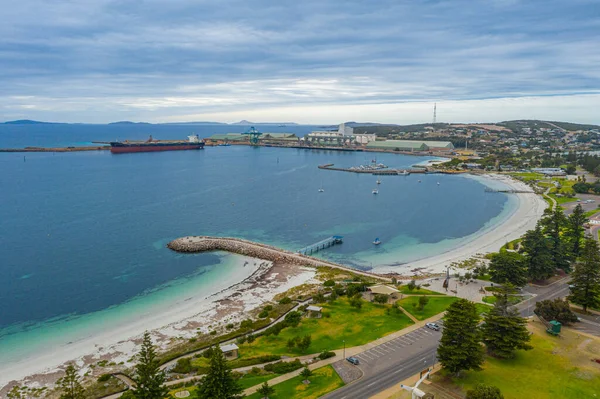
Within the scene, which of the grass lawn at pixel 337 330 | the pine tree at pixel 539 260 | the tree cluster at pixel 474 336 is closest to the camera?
the tree cluster at pixel 474 336

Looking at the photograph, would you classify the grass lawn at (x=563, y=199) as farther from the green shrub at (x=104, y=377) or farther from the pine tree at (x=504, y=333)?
the green shrub at (x=104, y=377)

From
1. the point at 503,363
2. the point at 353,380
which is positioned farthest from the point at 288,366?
the point at 503,363

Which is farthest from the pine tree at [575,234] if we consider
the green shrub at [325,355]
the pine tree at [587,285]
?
the green shrub at [325,355]

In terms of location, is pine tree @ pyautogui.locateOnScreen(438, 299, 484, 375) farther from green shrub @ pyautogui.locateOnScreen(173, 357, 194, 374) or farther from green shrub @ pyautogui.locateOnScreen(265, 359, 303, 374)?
green shrub @ pyautogui.locateOnScreen(173, 357, 194, 374)

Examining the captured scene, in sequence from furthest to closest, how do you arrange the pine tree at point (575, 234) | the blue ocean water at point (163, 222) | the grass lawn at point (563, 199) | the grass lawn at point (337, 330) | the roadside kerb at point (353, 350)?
the grass lawn at point (563, 199)
the pine tree at point (575, 234)
the blue ocean water at point (163, 222)
the grass lawn at point (337, 330)
the roadside kerb at point (353, 350)

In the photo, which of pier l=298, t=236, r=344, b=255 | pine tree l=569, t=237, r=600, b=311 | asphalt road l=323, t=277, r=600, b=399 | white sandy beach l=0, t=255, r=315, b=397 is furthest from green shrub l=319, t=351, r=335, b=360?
pier l=298, t=236, r=344, b=255

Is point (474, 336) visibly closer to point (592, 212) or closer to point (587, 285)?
point (587, 285)

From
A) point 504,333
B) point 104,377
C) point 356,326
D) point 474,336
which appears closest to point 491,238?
point 504,333
